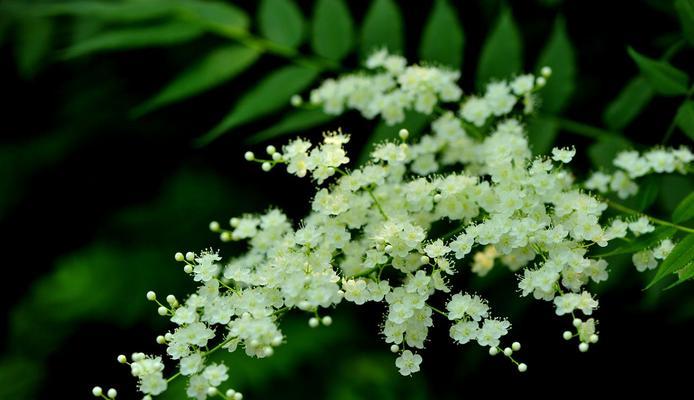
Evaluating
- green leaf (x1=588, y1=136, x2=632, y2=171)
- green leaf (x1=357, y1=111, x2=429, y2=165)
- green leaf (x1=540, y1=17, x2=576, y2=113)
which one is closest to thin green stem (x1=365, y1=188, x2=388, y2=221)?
green leaf (x1=357, y1=111, x2=429, y2=165)

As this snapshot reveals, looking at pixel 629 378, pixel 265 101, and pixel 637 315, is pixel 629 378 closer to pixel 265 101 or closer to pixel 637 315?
pixel 637 315

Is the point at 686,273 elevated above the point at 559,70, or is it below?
below

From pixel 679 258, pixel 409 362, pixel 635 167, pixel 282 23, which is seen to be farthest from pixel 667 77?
pixel 282 23

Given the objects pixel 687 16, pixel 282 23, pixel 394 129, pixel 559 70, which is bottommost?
pixel 687 16

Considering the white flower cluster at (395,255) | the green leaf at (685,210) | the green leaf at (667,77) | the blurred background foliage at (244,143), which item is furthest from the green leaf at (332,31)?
the green leaf at (685,210)

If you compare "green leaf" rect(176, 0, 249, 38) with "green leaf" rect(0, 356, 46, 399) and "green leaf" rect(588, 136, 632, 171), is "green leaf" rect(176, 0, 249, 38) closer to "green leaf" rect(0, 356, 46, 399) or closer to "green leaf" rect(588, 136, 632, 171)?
"green leaf" rect(588, 136, 632, 171)

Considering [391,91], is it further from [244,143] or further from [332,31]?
[244,143]
